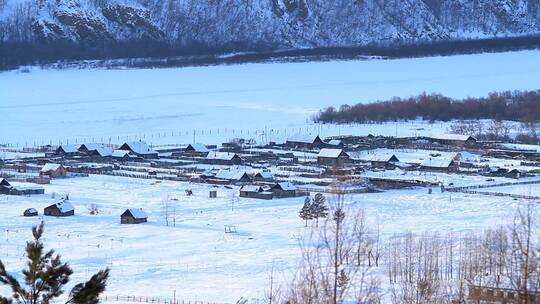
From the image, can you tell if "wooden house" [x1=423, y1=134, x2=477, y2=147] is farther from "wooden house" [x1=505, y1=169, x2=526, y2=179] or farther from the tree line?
the tree line

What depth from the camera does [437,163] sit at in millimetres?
27578

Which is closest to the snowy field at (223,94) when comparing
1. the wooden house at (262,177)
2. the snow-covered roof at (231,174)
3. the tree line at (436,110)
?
the tree line at (436,110)

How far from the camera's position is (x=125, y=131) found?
37.2m

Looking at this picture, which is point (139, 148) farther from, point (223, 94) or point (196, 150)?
point (223, 94)

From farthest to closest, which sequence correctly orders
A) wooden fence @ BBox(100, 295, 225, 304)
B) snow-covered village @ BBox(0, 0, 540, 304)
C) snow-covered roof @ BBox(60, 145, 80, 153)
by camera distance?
snow-covered roof @ BBox(60, 145, 80, 153), wooden fence @ BBox(100, 295, 225, 304), snow-covered village @ BBox(0, 0, 540, 304)

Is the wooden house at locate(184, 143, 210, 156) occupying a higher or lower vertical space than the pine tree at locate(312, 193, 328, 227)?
lower

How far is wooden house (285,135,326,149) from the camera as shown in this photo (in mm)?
32625

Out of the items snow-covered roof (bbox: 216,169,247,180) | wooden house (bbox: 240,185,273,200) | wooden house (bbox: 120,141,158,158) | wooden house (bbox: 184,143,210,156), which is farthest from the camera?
wooden house (bbox: 184,143,210,156)

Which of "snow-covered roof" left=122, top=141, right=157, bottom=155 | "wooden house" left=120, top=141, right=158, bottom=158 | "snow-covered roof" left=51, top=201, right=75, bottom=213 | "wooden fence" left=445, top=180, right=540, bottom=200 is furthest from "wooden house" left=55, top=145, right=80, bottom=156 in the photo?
"wooden fence" left=445, top=180, right=540, bottom=200

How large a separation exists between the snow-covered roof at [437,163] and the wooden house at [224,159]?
441 centimetres

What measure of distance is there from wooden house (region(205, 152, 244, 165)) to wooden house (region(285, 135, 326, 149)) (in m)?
3.59

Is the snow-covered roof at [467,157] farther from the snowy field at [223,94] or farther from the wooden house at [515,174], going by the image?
the snowy field at [223,94]

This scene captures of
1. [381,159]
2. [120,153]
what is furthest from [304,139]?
[120,153]

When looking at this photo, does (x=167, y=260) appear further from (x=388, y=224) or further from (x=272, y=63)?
(x=272, y=63)
